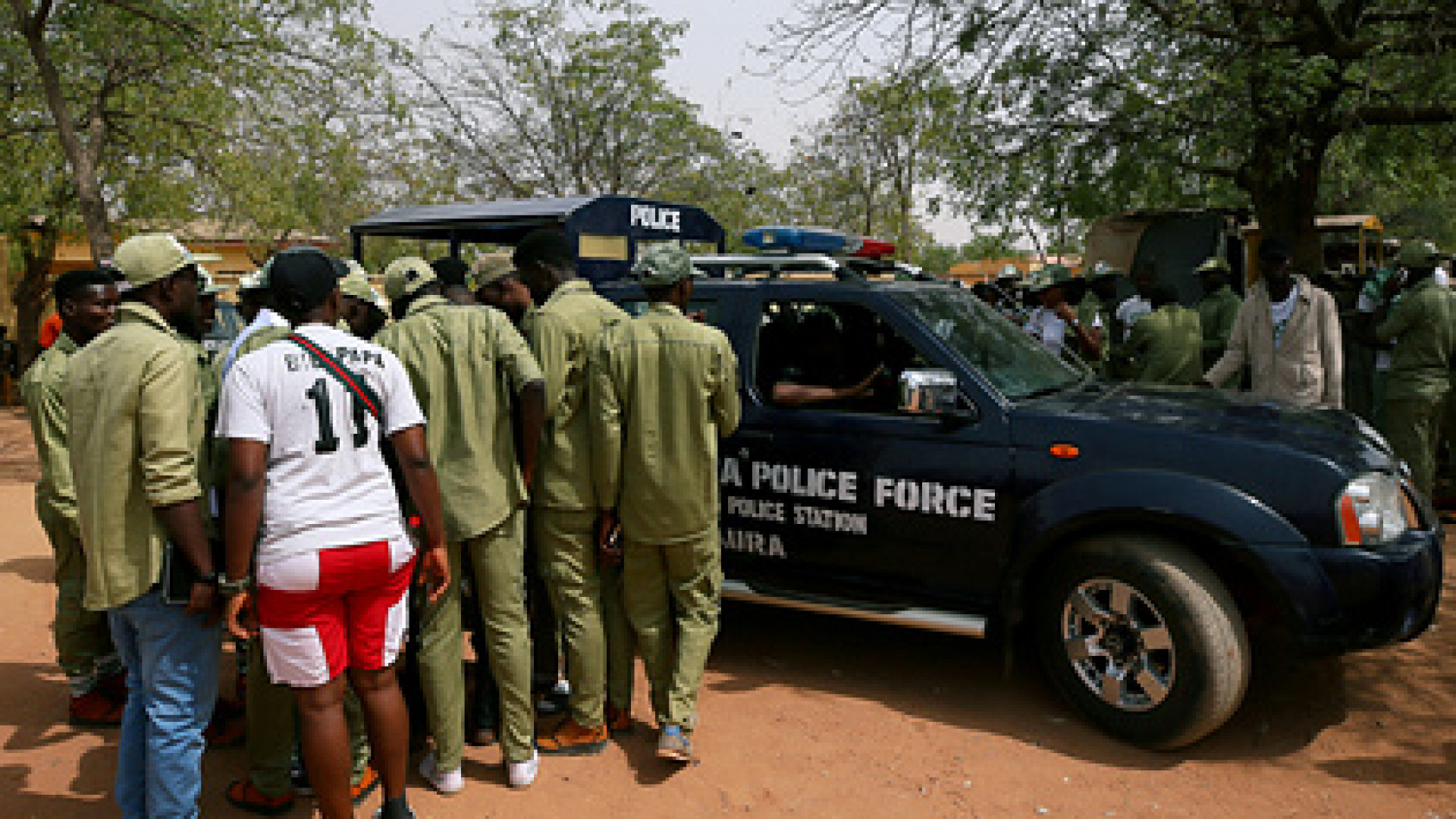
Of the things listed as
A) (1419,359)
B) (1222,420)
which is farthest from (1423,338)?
(1222,420)

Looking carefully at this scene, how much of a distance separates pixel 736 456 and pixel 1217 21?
6305 mm

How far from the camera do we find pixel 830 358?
5141mm

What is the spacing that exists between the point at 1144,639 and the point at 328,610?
299cm

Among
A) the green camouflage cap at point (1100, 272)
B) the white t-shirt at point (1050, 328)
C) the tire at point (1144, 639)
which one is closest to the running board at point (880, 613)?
the tire at point (1144, 639)

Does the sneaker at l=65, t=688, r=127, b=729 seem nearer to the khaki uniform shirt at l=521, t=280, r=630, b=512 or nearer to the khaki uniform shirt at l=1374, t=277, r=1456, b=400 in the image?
the khaki uniform shirt at l=521, t=280, r=630, b=512

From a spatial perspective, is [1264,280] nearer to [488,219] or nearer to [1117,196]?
[1117,196]

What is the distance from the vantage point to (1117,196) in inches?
375

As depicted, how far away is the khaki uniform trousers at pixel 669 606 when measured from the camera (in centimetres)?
395

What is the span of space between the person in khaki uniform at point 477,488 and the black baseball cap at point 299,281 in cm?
61

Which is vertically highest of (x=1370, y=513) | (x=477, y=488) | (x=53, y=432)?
(x=53, y=432)

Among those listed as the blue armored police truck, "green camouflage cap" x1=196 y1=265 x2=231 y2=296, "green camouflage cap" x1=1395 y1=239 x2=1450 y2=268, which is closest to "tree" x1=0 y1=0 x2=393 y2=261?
"green camouflage cap" x1=196 y1=265 x2=231 y2=296

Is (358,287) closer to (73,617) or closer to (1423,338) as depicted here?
(73,617)

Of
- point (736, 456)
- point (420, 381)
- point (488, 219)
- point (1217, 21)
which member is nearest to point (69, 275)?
point (420, 381)

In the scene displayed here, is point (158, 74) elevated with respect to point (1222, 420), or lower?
elevated
